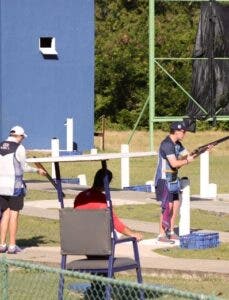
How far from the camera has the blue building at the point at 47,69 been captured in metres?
40.6

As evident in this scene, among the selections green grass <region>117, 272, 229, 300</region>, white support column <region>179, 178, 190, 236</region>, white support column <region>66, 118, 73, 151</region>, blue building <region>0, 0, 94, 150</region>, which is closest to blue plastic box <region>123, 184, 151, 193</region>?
white support column <region>179, 178, 190, 236</region>

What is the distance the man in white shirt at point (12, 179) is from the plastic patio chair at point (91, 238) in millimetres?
3565

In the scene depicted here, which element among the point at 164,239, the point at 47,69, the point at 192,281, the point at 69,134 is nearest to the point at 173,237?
the point at 164,239

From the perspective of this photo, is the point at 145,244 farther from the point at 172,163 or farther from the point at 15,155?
the point at 15,155

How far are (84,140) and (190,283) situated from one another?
2959 centimetres

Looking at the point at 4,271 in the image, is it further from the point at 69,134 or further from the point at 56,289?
the point at 69,134

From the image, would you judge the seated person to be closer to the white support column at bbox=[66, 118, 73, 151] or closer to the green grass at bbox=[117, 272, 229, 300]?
the green grass at bbox=[117, 272, 229, 300]

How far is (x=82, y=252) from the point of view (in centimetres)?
1093

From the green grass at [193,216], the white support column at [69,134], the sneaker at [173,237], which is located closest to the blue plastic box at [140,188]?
the green grass at [193,216]

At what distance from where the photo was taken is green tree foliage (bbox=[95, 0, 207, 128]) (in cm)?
4744

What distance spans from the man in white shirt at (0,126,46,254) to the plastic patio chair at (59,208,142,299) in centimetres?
357

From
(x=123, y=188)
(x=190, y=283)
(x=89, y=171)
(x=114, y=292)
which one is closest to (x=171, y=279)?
(x=190, y=283)

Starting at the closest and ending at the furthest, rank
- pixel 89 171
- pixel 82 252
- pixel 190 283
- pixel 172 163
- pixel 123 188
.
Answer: pixel 82 252 → pixel 190 283 → pixel 172 163 → pixel 123 188 → pixel 89 171

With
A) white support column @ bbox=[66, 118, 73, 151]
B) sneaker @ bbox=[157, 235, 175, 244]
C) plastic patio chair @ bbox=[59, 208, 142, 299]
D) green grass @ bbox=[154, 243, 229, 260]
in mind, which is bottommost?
white support column @ bbox=[66, 118, 73, 151]
